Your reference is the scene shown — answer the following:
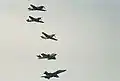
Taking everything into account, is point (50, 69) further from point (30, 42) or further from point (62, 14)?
point (62, 14)

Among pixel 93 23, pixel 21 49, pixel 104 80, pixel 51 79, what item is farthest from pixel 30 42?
pixel 104 80

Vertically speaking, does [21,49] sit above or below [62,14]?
below

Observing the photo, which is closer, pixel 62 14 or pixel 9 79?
pixel 9 79

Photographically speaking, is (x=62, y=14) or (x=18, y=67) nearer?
(x=18, y=67)

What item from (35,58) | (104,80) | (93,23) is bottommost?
(104,80)

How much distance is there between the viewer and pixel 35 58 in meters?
1.83

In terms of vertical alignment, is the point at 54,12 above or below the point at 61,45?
above

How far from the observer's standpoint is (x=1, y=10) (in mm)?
1886

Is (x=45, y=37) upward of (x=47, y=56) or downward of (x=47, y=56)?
upward

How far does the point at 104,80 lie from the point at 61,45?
1.44 feet

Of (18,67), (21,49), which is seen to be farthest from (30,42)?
(18,67)

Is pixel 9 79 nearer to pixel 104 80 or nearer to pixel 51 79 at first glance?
pixel 51 79

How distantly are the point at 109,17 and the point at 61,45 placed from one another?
47 centimetres

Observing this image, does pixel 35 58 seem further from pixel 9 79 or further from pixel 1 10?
pixel 1 10
